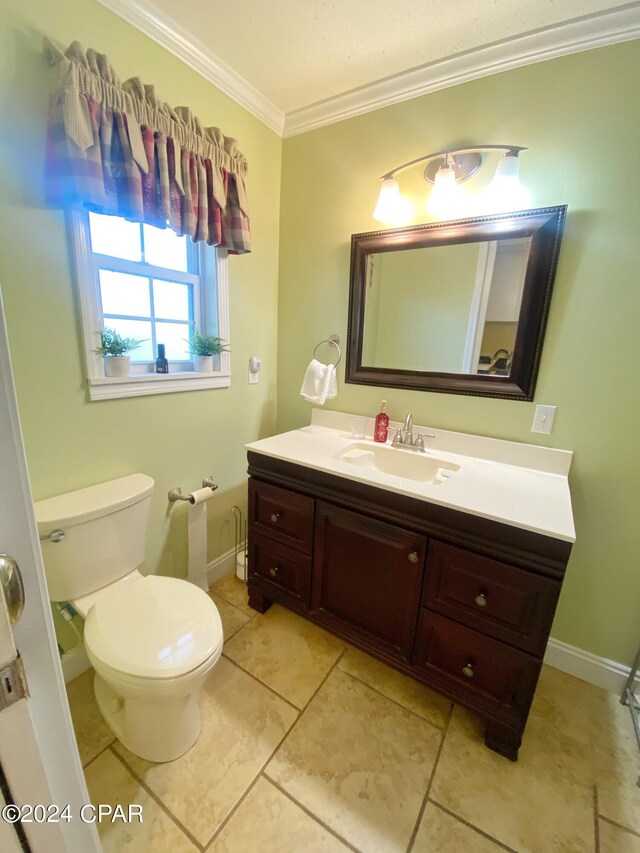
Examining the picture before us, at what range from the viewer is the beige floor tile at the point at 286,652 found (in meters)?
1.42

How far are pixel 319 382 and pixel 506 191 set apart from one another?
41.8 inches

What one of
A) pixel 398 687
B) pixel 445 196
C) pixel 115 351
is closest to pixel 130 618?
pixel 115 351

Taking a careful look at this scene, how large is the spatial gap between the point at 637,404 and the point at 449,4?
149cm

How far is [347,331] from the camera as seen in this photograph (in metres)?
1.83

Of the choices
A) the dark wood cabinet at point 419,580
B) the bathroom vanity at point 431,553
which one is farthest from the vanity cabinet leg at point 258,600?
the dark wood cabinet at point 419,580

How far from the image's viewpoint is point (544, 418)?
1436mm

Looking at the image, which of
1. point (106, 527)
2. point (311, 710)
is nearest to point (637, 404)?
point (311, 710)

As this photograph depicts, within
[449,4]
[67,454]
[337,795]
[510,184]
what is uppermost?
[449,4]

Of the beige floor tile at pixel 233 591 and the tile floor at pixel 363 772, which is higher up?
the beige floor tile at pixel 233 591

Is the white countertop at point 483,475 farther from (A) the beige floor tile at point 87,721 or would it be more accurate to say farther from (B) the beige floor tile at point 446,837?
(A) the beige floor tile at point 87,721

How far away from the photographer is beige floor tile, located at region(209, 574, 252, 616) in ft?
5.90

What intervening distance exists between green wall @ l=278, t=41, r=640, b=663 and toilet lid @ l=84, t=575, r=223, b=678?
4.02 feet

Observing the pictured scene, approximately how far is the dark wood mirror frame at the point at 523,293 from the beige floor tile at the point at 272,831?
1.54 metres

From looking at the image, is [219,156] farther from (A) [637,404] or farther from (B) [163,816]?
(B) [163,816]
